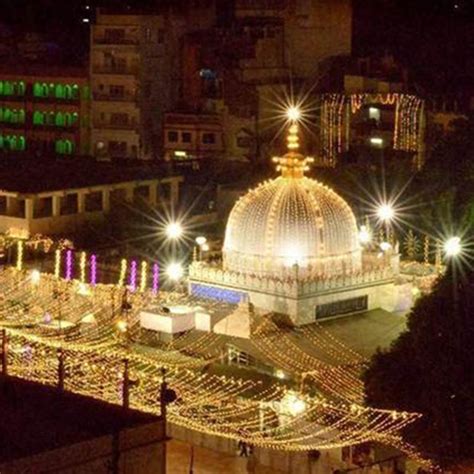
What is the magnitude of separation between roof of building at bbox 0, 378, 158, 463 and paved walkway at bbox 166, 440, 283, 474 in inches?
233

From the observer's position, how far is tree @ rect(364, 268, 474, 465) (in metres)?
24.3

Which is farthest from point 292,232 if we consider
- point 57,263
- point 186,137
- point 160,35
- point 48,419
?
point 160,35

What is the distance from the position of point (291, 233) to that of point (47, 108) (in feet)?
94.6

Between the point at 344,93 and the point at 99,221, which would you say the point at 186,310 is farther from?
the point at 344,93

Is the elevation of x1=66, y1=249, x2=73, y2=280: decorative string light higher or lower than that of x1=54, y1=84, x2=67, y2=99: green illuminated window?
lower

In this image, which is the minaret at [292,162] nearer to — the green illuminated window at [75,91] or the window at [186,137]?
the window at [186,137]

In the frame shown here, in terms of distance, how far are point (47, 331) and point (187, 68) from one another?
2665cm

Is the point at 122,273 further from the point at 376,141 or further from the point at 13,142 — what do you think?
the point at 13,142

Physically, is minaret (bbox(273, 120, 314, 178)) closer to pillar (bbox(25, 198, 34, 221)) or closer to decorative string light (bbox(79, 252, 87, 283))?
decorative string light (bbox(79, 252, 87, 283))

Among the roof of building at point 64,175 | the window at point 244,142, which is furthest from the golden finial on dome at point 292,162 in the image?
the window at point 244,142

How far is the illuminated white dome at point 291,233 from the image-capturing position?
3131 cm

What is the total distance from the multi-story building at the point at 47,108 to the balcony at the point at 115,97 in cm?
69

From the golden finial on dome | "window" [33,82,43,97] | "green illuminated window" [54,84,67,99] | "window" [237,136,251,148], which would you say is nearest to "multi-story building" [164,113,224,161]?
"window" [237,136,251,148]

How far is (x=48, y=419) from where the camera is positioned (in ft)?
64.9
